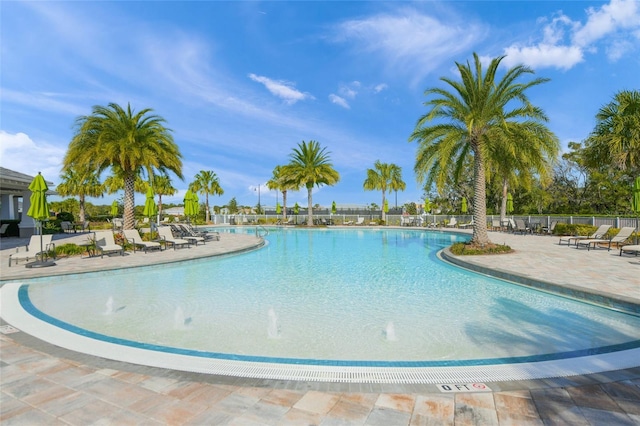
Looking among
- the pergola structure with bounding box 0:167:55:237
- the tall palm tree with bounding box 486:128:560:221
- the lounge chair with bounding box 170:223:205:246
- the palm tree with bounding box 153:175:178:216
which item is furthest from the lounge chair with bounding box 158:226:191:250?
the palm tree with bounding box 153:175:178:216

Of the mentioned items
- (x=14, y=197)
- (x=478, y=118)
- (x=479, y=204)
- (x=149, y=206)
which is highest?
(x=478, y=118)

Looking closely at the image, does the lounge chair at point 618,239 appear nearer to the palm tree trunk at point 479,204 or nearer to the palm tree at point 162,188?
the palm tree trunk at point 479,204

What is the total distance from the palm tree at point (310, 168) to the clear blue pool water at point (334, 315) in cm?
2348

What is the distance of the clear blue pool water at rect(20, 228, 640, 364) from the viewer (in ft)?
14.7

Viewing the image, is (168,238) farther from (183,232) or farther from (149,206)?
(183,232)

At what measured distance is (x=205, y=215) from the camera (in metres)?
45.6

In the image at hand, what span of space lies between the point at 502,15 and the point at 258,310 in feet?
50.3

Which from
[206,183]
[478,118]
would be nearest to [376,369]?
[478,118]

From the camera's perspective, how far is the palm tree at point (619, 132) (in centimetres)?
1559

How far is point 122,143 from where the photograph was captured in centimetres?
1553

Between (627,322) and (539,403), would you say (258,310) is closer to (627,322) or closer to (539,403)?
(539,403)

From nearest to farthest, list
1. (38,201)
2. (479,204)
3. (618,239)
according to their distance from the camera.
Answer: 1. (38,201)
2. (618,239)
3. (479,204)

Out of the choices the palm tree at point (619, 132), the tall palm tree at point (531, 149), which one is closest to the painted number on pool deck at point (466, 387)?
the tall palm tree at point (531, 149)

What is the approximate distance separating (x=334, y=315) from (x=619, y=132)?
18.5m
